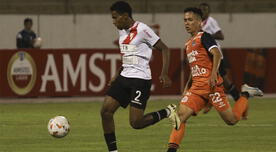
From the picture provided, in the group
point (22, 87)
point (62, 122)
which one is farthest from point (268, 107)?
point (62, 122)

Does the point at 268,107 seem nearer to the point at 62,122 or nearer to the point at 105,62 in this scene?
the point at 105,62

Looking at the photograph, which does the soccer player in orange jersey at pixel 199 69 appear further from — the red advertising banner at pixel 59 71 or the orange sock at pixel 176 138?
the red advertising banner at pixel 59 71

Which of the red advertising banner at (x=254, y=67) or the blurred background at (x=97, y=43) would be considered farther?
the red advertising banner at (x=254, y=67)

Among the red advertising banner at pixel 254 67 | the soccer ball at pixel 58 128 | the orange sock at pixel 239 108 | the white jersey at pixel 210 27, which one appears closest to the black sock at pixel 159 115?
the orange sock at pixel 239 108

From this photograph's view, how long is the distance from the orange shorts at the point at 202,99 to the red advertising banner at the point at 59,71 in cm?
1168

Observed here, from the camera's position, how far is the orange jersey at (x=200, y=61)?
11.8 meters

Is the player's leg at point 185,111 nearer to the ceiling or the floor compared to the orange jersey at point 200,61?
nearer to the floor

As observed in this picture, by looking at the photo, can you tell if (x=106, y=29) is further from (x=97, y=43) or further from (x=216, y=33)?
(x=216, y=33)

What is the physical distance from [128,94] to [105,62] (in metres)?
12.1

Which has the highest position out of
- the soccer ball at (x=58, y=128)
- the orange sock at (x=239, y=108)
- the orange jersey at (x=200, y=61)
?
the orange jersey at (x=200, y=61)

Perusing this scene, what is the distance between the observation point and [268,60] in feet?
80.3

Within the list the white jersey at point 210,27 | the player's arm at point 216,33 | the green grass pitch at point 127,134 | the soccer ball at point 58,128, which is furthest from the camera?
the white jersey at point 210,27

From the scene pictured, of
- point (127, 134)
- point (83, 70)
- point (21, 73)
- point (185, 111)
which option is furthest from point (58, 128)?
point (83, 70)

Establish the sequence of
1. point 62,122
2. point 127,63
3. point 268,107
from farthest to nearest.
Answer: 1. point 268,107
2. point 62,122
3. point 127,63
